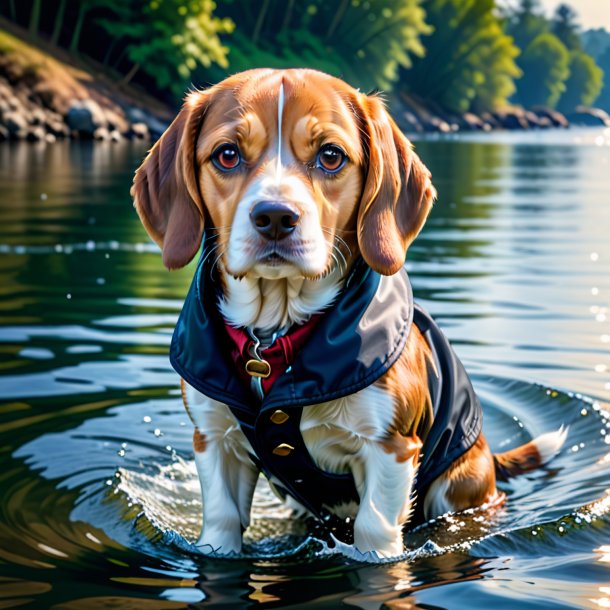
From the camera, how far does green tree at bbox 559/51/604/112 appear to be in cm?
15529

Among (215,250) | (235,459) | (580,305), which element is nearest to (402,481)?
(235,459)

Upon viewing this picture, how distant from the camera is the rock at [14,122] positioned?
4112 centimetres

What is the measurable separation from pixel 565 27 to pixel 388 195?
167m

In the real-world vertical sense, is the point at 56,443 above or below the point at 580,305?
above

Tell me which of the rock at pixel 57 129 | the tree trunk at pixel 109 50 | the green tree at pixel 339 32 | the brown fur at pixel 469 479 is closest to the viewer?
the brown fur at pixel 469 479

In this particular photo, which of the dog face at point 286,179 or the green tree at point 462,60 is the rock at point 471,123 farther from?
the dog face at point 286,179

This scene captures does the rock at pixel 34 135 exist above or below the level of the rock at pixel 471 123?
above

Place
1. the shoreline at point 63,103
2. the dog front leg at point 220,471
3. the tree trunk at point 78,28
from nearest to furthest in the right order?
the dog front leg at point 220,471, the shoreline at point 63,103, the tree trunk at point 78,28

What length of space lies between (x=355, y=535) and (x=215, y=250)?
1306 mm

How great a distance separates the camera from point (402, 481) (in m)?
4.80

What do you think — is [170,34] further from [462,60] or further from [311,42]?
[462,60]

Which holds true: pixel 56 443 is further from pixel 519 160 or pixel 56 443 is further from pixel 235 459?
pixel 519 160

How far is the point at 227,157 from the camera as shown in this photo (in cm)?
460

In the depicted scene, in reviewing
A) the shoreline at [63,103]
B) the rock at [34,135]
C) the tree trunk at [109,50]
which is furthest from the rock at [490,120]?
the rock at [34,135]
